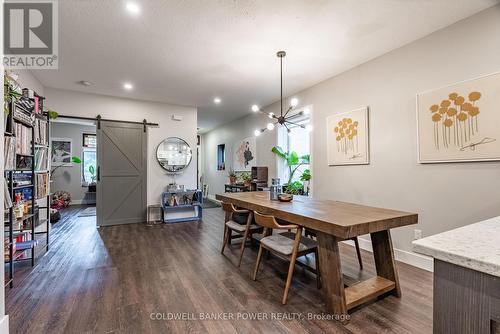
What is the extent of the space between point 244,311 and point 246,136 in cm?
477

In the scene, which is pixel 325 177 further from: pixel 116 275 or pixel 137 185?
pixel 137 185

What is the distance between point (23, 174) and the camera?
9.27 ft

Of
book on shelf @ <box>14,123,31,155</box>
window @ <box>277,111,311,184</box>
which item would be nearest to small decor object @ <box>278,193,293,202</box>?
window @ <box>277,111,311,184</box>

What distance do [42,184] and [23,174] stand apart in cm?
23

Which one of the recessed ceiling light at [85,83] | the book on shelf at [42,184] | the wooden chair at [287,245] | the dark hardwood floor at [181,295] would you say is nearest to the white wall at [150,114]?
the recessed ceiling light at [85,83]

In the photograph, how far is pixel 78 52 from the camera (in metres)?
2.92

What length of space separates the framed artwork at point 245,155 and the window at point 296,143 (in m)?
1.00

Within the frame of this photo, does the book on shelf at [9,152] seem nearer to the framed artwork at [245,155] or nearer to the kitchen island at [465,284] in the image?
the kitchen island at [465,284]

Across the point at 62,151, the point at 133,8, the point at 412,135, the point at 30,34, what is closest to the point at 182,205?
the point at 30,34

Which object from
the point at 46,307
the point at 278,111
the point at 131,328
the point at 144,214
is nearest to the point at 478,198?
the point at 131,328

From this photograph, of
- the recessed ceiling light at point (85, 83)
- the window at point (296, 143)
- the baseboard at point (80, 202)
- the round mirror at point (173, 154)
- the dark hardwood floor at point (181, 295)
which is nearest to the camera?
the dark hardwood floor at point (181, 295)

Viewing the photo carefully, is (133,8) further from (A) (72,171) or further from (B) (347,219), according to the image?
(A) (72,171)

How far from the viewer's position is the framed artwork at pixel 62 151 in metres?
7.27

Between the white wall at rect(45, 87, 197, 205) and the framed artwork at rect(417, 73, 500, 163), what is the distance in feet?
14.1
